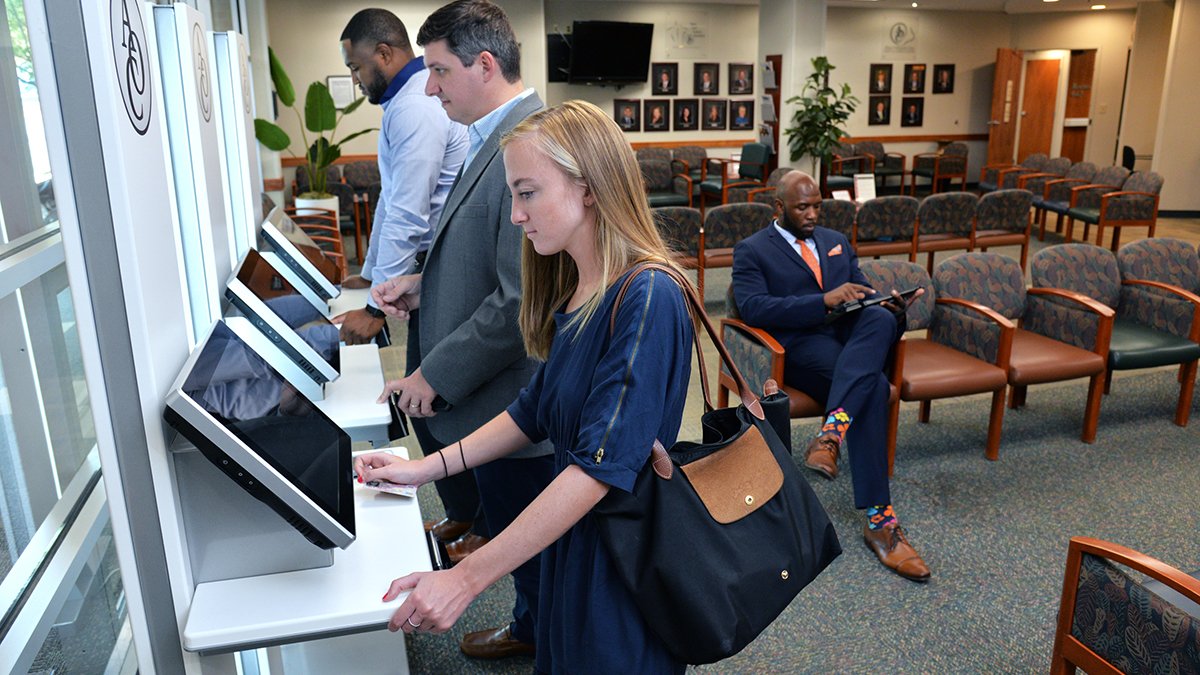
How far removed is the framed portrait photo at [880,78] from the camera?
13789 mm

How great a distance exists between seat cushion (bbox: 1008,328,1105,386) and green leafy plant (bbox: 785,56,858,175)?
21.5 ft

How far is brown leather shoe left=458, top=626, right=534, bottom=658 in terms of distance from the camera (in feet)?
8.04

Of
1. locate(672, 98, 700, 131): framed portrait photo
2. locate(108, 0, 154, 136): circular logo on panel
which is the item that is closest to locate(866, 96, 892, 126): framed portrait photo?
locate(672, 98, 700, 131): framed portrait photo

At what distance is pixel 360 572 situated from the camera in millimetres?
1403

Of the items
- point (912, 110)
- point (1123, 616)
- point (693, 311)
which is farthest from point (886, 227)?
point (912, 110)

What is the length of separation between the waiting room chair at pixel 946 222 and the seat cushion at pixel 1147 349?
2.89 m

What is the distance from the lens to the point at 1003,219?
7.31 m

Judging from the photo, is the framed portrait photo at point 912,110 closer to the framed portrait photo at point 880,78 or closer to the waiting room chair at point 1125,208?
the framed portrait photo at point 880,78

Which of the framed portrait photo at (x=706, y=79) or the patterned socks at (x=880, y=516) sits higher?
the framed portrait photo at (x=706, y=79)

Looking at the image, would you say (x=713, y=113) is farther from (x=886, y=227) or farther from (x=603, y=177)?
(x=603, y=177)

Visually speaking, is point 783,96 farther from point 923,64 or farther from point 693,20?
point 923,64

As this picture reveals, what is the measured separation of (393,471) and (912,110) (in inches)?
557

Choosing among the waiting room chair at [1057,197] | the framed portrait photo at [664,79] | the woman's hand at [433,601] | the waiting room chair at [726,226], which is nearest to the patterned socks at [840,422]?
the woman's hand at [433,601]

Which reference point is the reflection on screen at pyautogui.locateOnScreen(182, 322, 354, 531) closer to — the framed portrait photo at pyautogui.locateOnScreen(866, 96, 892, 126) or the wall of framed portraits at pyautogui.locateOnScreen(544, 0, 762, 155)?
the wall of framed portraits at pyautogui.locateOnScreen(544, 0, 762, 155)
